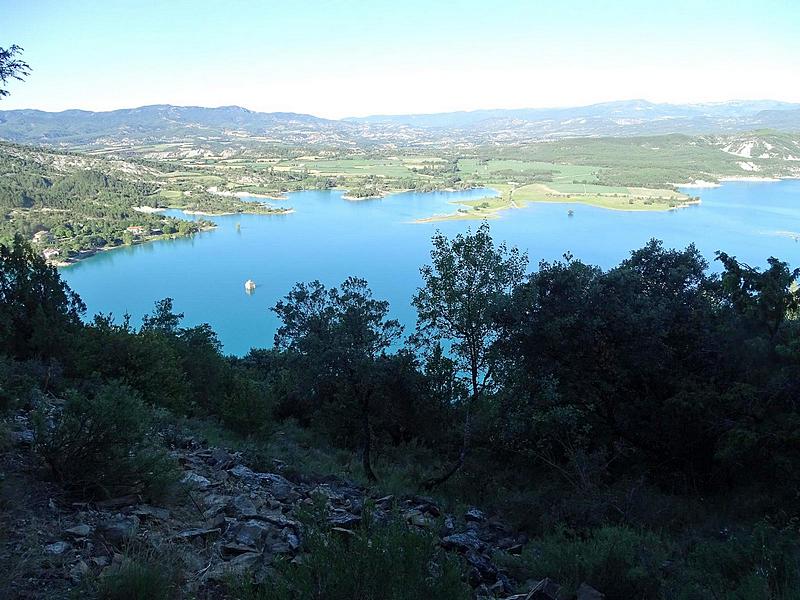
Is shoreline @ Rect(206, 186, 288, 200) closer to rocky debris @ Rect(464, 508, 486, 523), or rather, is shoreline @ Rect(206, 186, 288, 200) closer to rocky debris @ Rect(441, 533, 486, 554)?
rocky debris @ Rect(464, 508, 486, 523)

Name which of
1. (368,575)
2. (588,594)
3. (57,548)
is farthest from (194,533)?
(588,594)

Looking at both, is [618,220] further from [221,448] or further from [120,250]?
[221,448]

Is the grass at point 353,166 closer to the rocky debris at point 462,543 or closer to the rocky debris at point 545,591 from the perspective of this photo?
the rocky debris at point 462,543

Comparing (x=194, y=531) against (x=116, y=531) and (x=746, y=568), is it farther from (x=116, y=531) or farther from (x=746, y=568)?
(x=746, y=568)

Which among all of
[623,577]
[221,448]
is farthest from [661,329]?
[221,448]

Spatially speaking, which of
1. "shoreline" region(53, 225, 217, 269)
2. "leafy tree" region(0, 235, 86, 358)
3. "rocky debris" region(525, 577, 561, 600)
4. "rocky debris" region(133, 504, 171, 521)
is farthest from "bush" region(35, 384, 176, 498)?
"shoreline" region(53, 225, 217, 269)

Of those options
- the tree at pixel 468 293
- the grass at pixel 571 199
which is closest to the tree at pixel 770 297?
the tree at pixel 468 293
